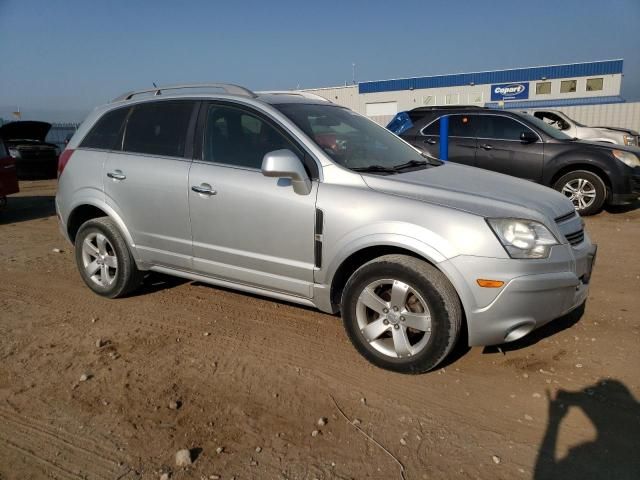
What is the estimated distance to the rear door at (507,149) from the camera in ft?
28.0

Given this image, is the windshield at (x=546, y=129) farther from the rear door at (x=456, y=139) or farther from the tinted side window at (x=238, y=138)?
the tinted side window at (x=238, y=138)

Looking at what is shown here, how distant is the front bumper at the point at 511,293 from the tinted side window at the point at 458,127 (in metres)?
6.33

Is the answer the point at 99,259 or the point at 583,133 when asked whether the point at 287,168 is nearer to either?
the point at 99,259

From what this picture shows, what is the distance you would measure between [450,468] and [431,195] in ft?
5.20

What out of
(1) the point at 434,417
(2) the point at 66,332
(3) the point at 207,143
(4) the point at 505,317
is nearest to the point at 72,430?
(2) the point at 66,332

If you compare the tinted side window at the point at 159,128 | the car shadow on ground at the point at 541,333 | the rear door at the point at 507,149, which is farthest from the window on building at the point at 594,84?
the tinted side window at the point at 159,128

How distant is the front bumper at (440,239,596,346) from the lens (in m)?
2.94

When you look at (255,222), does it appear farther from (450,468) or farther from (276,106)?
(450,468)

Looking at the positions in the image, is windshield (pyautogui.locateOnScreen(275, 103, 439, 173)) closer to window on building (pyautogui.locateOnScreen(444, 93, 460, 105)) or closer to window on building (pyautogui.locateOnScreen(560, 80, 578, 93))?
window on building (pyautogui.locateOnScreen(444, 93, 460, 105))

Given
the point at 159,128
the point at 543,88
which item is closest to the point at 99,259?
the point at 159,128

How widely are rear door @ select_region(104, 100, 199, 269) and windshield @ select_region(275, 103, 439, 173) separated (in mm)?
943

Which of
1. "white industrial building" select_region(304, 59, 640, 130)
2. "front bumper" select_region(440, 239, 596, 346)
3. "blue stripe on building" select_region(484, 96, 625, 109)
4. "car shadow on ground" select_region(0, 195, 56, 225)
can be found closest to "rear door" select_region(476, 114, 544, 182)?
"front bumper" select_region(440, 239, 596, 346)

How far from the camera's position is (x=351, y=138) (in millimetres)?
Result: 4082

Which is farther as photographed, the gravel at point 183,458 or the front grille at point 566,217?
the front grille at point 566,217
